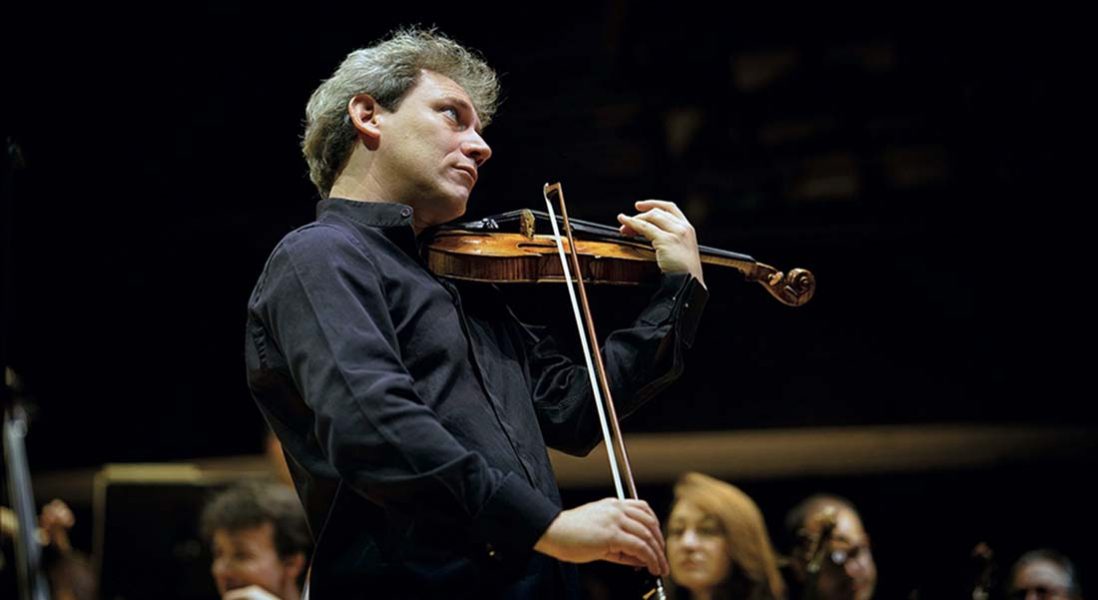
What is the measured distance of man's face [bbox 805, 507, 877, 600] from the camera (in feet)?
11.0

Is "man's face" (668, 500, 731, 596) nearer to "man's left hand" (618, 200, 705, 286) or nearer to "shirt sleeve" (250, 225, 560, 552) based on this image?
"man's left hand" (618, 200, 705, 286)

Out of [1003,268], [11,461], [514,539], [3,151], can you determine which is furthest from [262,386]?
[1003,268]

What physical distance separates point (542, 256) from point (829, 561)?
65.5 inches

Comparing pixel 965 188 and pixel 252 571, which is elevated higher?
pixel 965 188

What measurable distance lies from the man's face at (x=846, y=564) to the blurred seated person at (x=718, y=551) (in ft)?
0.57

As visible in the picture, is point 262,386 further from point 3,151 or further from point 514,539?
point 3,151

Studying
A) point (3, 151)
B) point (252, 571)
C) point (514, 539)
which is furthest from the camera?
point (252, 571)

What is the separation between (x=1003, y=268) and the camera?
19.2 feet

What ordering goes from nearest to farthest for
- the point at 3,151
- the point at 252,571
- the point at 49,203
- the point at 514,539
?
the point at 514,539, the point at 3,151, the point at 252,571, the point at 49,203

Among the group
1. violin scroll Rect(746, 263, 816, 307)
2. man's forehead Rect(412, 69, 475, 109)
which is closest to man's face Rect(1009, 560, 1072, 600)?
violin scroll Rect(746, 263, 816, 307)

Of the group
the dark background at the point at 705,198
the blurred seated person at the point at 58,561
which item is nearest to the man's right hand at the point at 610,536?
the blurred seated person at the point at 58,561

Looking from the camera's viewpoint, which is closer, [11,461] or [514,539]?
[514,539]

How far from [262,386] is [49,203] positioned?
4.83 m

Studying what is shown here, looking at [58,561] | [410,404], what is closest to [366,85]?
[410,404]
